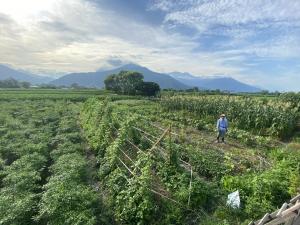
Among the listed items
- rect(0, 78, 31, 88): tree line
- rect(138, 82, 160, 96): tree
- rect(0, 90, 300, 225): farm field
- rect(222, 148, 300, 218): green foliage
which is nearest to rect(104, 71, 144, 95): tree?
rect(138, 82, 160, 96): tree

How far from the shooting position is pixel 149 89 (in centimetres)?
7619

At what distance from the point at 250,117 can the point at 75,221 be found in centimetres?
1991

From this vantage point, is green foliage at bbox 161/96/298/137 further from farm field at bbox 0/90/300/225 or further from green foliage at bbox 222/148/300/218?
green foliage at bbox 222/148/300/218

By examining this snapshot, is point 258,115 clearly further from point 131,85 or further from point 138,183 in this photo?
point 131,85

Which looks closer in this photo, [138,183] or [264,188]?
[264,188]

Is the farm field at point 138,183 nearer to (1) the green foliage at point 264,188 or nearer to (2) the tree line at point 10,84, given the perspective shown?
(1) the green foliage at point 264,188

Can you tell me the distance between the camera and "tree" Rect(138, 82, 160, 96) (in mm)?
75625

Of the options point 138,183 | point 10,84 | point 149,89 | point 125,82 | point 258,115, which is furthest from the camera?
point 10,84

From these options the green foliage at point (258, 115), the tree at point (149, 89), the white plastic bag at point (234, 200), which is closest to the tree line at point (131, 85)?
the tree at point (149, 89)

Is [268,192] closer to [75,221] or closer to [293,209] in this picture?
[293,209]

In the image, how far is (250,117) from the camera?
24.8 metres

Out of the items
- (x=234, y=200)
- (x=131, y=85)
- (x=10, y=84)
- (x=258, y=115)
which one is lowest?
(x=10, y=84)

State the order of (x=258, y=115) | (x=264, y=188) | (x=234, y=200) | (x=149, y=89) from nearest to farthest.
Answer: (x=234, y=200)
(x=264, y=188)
(x=258, y=115)
(x=149, y=89)

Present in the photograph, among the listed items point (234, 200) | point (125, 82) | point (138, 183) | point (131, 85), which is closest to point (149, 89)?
point (131, 85)
